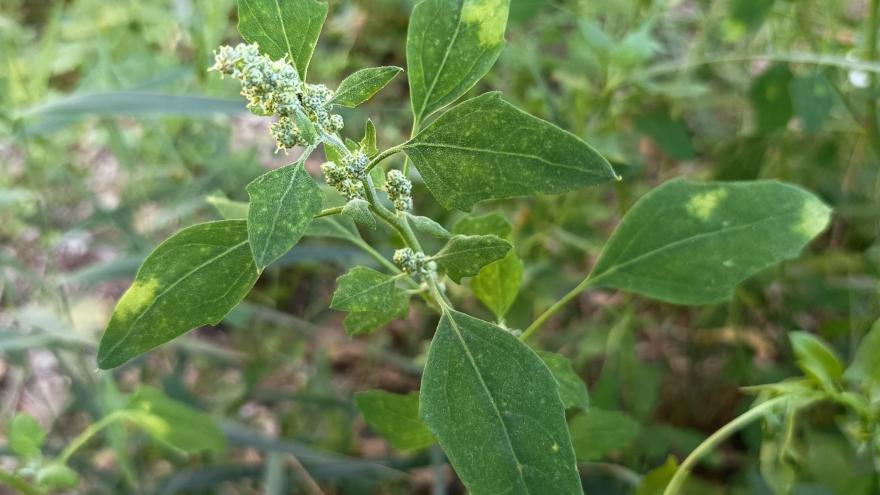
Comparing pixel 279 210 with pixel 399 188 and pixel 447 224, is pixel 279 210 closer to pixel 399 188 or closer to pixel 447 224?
pixel 399 188

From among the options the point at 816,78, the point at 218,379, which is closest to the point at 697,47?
the point at 816,78

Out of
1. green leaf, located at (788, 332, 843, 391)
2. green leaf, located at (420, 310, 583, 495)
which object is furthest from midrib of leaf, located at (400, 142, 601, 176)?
green leaf, located at (788, 332, 843, 391)

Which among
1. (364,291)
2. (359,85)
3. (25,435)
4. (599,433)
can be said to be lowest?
(599,433)

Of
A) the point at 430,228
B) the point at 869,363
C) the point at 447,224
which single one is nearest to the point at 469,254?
the point at 430,228

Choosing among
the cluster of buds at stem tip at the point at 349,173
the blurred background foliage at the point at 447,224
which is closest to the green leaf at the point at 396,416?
the cluster of buds at stem tip at the point at 349,173

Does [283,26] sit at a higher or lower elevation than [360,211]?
higher

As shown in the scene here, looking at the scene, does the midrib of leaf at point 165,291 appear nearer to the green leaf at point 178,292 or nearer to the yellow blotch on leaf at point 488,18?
the green leaf at point 178,292

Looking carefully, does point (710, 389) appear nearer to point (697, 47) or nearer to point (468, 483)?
point (697, 47)
